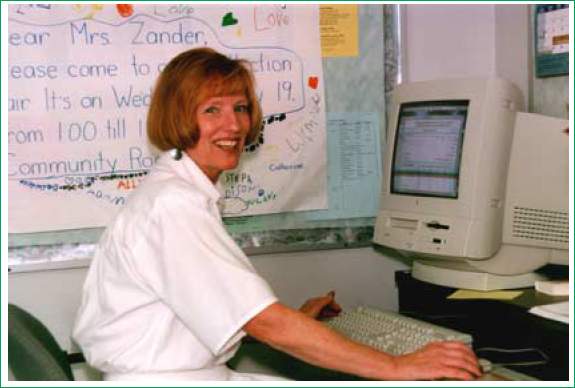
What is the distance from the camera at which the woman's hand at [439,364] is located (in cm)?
139

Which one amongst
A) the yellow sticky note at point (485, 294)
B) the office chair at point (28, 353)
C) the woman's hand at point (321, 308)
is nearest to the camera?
the office chair at point (28, 353)

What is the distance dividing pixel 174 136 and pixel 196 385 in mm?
487

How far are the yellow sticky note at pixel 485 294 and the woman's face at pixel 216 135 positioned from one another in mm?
656

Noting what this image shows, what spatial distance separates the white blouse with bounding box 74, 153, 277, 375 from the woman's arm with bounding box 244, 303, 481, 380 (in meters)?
0.04

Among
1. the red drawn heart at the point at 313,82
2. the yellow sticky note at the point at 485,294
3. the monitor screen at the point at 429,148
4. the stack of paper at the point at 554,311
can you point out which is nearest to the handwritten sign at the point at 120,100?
the red drawn heart at the point at 313,82

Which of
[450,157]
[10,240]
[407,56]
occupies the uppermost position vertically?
[407,56]

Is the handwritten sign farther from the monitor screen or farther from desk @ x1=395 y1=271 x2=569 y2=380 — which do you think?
desk @ x1=395 y1=271 x2=569 y2=380

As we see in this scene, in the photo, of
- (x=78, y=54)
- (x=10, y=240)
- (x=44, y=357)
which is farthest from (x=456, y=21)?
(x=44, y=357)

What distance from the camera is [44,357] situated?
1.38 meters

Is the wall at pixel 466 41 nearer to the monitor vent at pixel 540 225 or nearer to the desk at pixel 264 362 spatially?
the monitor vent at pixel 540 225

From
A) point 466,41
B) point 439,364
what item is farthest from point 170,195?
point 466,41

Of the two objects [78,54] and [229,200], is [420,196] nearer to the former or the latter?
[229,200]

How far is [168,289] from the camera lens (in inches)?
55.7

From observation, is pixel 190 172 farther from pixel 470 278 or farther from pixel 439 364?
pixel 470 278
